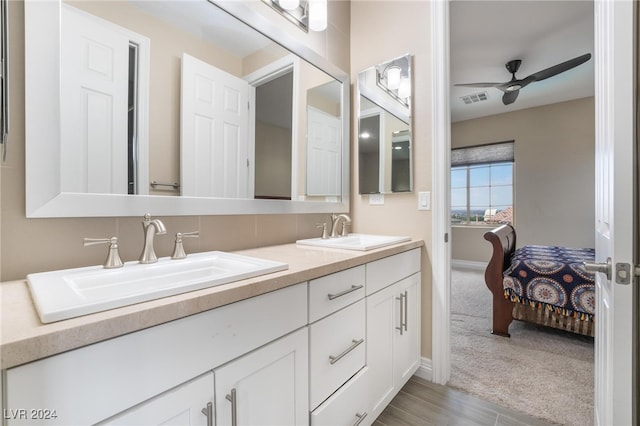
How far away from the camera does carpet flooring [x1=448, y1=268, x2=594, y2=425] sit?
1.58 meters

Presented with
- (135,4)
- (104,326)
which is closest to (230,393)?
(104,326)

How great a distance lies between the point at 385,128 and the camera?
6.77ft

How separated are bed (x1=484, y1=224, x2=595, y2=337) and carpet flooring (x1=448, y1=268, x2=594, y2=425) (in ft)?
0.51

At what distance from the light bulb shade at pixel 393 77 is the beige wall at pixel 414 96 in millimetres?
100

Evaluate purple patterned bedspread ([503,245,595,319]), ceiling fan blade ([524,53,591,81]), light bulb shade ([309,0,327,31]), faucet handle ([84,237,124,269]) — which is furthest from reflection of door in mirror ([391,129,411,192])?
ceiling fan blade ([524,53,591,81])

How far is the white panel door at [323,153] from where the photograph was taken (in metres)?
1.90

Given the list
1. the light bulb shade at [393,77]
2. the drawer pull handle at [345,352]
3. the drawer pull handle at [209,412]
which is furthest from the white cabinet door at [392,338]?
the light bulb shade at [393,77]

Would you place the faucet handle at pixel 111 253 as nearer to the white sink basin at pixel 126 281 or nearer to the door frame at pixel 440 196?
the white sink basin at pixel 126 281

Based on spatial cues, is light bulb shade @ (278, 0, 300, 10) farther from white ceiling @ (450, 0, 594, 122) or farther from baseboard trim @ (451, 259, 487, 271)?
baseboard trim @ (451, 259, 487, 271)

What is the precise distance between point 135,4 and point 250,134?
65 centimetres

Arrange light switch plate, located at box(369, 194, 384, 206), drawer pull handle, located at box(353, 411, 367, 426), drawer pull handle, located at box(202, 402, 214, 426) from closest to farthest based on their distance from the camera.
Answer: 1. drawer pull handle, located at box(202, 402, 214, 426)
2. drawer pull handle, located at box(353, 411, 367, 426)
3. light switch plate, located at box(369, 194, 384, 206)

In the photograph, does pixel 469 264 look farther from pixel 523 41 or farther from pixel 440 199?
pixel 440 199

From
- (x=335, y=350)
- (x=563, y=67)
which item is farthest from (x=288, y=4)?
(x=563, y=67)

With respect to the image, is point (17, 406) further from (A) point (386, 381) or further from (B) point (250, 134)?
(A) point (386, 381)
